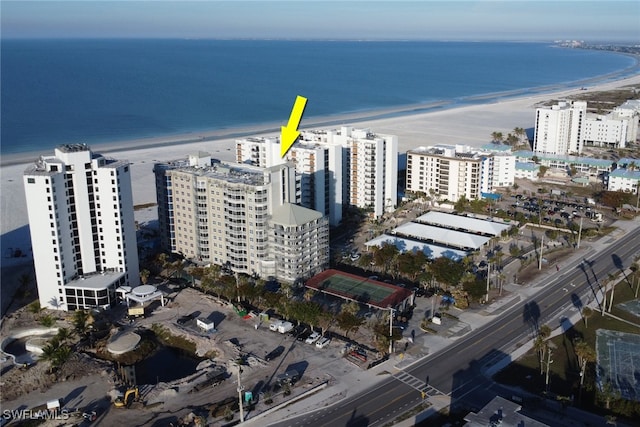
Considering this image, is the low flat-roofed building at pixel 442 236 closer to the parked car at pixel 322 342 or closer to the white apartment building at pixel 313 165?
the white apartment building at pixel 313 165

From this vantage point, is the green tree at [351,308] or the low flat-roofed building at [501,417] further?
the green tree at [351,308]

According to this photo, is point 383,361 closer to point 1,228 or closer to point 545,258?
point 545,258

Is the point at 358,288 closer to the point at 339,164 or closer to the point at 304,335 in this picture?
the point at 304,335

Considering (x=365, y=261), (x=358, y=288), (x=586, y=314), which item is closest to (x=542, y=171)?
(x=365, y=261)

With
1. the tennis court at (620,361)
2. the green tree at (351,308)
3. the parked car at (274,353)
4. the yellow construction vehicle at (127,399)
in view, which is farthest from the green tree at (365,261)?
the yellow construction vehicle at (127,399)

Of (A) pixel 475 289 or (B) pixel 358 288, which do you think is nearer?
(A) pixel 475 289

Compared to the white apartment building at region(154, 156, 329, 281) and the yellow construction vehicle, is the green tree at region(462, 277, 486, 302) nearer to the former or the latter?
the white apartment building at region(154, 156, 329, 281)
